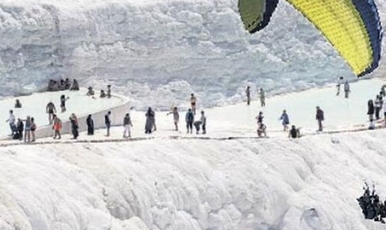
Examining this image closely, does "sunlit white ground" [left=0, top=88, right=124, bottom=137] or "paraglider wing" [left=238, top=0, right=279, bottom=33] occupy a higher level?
"paraglider wing" [left=238, top=0, right=279, bottom=33]

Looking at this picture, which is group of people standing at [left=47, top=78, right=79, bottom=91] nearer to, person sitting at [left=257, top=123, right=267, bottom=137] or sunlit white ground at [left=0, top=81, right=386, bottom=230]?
sunlit white ground at [left=0, top=81, right=386, bottom=230]

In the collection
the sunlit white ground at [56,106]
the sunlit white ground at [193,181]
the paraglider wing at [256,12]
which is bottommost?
the sunlit white ground at [193,181]

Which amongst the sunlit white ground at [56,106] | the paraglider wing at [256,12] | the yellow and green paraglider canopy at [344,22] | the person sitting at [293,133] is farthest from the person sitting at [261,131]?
the paraglider wing at [256,12]

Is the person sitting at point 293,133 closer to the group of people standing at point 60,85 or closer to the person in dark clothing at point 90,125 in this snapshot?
the person in dark clothing at point 90,125

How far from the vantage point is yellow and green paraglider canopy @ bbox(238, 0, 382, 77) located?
571 centimetres

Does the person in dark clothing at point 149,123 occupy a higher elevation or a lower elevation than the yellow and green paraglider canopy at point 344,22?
lower

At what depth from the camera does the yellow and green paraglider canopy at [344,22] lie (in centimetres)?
571

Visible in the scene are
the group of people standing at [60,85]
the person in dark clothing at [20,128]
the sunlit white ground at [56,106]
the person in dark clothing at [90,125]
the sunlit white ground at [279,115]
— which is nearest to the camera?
the person in dark clothing at [20,128]

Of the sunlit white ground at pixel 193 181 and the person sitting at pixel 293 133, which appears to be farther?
the person sitting at pixel 293 133

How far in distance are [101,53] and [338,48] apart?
29772 mm

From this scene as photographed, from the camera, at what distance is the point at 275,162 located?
2120 cm

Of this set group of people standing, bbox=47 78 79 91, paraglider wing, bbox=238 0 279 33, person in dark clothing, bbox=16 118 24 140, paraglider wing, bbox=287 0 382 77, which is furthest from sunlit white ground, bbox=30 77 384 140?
paraglider wing, bbox=238 0 279 33

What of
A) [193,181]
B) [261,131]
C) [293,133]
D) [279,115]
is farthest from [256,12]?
[279,115]

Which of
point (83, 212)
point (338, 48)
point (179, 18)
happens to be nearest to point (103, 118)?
point (83, 212)
